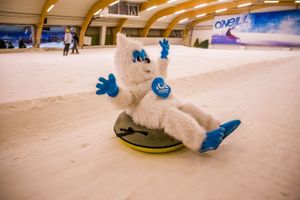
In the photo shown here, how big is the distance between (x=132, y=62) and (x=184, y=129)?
2.25 feet

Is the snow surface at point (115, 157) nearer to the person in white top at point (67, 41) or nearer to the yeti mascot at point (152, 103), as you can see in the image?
the yeti mascot at point (152, 103)

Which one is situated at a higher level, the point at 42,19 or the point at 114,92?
the point at 42,19

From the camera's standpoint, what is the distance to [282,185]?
132 cm

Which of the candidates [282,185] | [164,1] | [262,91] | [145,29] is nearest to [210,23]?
[145,29]

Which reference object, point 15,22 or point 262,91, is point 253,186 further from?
point 15,22

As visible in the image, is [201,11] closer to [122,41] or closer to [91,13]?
[91,13]

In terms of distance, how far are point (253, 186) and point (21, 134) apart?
207cm

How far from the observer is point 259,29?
51.8 ft

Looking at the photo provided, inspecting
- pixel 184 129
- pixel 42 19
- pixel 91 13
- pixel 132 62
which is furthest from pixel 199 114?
pixel 91 13

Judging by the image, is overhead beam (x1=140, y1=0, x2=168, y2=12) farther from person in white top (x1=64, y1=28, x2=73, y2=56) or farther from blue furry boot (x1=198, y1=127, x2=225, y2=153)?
blue furry boot (x1=198, y1=127, x2=225, y2=153)

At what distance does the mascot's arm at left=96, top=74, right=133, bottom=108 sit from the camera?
4.88 ft

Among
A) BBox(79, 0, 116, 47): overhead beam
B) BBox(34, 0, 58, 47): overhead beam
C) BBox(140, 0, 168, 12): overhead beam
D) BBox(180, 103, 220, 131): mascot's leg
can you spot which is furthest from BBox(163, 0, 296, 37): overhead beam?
BBox(180, 103, 220, 131): mascot's leg

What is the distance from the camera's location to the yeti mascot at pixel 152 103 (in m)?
1.48

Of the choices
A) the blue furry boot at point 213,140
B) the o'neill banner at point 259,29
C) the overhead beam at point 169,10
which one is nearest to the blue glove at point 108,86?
the blue furry boot at point 213,140
